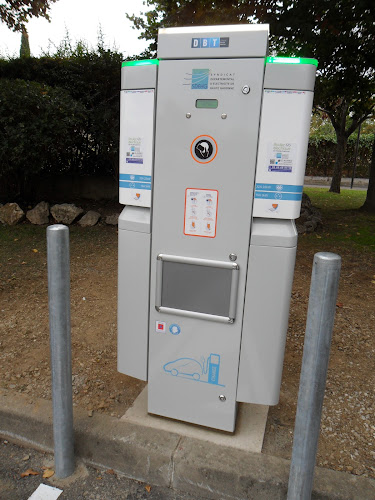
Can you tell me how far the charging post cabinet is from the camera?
187 cm

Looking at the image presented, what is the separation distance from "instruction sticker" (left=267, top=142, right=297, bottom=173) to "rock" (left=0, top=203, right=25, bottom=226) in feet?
20.4

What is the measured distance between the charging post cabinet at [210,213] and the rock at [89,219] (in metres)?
5.10

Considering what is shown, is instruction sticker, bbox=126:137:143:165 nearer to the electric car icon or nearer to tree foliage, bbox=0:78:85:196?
the electric car icon

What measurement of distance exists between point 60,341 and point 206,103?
4.48ft

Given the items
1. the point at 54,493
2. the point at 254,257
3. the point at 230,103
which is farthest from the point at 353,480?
the point at 230,103

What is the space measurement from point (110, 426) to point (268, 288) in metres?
1.21

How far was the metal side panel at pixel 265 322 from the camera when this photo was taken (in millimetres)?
1993

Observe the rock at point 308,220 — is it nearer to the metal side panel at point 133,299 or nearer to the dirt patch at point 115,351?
the dirt patch at point 115,351

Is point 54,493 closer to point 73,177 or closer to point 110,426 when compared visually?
point 110,426

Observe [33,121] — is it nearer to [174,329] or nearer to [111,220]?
[111,220]

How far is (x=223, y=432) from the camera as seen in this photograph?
2.30 m

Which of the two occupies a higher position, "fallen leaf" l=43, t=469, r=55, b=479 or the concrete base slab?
the concrete base slab

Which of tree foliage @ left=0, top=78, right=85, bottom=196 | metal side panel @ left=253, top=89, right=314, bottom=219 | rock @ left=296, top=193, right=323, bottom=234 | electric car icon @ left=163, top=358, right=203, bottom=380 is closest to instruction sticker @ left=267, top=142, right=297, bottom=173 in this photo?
metal side panel @ left=253, top=89, right=314, bottom=219

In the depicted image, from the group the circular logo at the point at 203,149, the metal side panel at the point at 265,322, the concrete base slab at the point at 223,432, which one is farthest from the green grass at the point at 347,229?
the circular logo at the point at 203,149
